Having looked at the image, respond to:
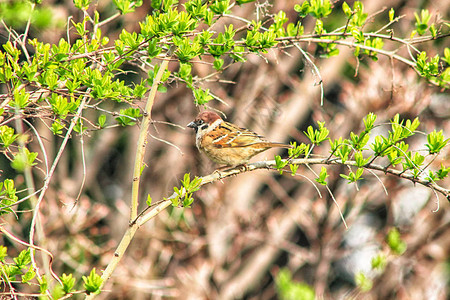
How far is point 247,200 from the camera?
28.8 ft

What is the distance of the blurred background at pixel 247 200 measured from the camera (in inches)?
294

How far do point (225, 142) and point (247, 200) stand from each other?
3.64m

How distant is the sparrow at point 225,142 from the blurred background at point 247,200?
1.52 m

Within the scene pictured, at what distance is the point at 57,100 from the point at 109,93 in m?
0.27

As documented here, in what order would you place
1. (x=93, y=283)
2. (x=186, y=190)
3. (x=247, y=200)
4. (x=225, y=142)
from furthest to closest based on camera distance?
(x=247, y=200) → (x=225, y=142) → (x=186, y=190) → (x=93, y=283)

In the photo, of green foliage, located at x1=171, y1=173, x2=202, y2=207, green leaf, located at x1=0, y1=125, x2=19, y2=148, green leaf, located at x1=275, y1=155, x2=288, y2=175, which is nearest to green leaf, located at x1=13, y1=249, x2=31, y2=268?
green leaf, located at x1=0, y1=125, x2=19, y2=148

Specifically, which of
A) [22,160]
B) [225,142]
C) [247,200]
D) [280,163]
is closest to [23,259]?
[22,160]

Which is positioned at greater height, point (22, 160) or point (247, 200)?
point (22, 160)

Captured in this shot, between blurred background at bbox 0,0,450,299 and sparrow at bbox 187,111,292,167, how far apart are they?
1.52 metres

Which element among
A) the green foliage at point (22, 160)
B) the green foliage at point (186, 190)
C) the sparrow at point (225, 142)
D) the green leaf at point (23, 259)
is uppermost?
the green foliage at point (22, 160)

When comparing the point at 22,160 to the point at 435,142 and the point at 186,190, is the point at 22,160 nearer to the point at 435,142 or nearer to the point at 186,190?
the point at 186,190

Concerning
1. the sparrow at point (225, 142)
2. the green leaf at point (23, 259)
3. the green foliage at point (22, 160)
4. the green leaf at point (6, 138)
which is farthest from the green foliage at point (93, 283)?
the sparrow at point (225, 142)

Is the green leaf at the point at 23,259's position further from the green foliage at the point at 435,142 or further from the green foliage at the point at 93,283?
the green foliage at the point at 435,142

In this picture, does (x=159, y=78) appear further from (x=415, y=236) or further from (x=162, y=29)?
Result: (x=415, y=236)
